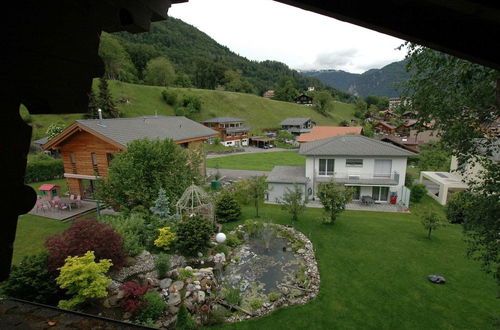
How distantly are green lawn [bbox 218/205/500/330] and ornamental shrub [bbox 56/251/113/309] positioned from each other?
414cm

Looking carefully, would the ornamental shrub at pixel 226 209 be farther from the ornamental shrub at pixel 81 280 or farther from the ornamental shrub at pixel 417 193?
the ornamental shrub at pixel 417 193

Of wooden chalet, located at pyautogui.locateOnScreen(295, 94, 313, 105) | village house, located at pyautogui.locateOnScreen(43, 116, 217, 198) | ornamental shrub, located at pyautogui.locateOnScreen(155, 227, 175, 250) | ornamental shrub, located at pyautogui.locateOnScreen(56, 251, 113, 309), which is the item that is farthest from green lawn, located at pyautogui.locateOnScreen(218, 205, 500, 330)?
wooden chalet, located at pyautogui.locateOnScreen(295, 94, 313, 105)

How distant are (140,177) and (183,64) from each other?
3929 inches

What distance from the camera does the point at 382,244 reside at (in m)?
13.8

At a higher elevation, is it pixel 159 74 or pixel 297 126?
pixel 159 74

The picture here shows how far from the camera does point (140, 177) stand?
13.9m

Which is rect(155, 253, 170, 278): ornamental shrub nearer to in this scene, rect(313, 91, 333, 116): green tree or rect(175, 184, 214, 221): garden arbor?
rect(175, 184, 214, 221): garden arbor

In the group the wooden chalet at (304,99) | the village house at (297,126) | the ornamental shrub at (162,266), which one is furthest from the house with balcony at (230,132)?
the wooden chalet at (304,99)

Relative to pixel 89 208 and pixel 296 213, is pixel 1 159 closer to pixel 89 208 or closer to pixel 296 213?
pixel 296 213

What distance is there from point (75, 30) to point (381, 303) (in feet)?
36.2

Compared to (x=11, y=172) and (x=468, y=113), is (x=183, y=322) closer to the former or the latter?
(x=11, y=172)

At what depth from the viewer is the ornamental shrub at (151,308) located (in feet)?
26.2

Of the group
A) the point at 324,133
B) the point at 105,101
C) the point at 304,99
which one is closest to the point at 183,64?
the point at 304,99

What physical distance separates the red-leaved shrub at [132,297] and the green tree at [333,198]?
34.8ft
